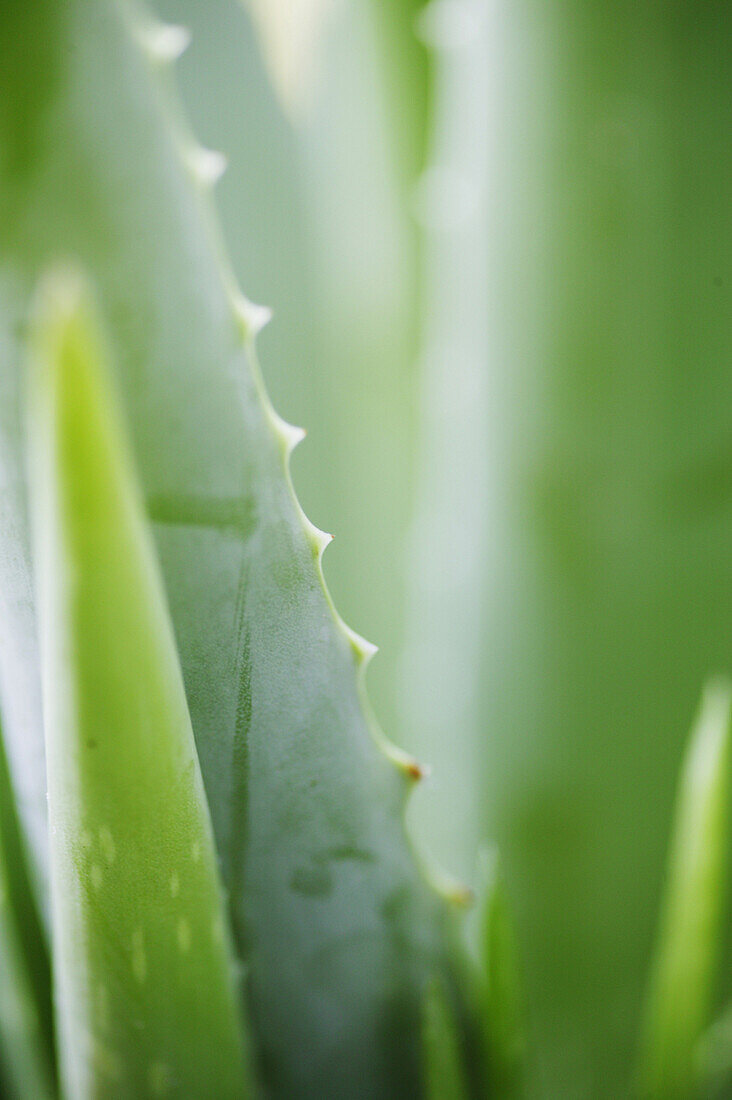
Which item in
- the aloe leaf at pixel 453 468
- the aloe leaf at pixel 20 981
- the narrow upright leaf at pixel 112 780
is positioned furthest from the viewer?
the aloe leaf at pixel 453 468

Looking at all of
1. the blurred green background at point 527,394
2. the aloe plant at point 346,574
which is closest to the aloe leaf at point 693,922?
the aloe plant at point 346,574

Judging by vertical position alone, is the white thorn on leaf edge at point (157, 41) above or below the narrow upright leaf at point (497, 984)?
above

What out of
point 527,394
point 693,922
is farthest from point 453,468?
point 693,922

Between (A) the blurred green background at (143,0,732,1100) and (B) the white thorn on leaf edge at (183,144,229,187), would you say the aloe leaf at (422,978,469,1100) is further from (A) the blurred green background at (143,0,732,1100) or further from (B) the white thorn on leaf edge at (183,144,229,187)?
(B) the white thorn on leaf edge at (183,144,229,187)

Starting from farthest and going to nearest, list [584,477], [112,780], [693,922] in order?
[584,477]
[693,922]
[112,780]

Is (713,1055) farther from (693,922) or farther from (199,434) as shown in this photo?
(199,434)

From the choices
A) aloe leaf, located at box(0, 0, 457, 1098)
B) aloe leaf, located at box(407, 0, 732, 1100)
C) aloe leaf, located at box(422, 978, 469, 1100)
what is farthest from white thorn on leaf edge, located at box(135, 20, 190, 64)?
aloe leaf, located at box(422, 978, 469, 1100)

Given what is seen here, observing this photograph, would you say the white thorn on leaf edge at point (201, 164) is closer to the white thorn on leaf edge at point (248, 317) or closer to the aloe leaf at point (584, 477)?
the white thorn on leaf edge at point (248, 317)
